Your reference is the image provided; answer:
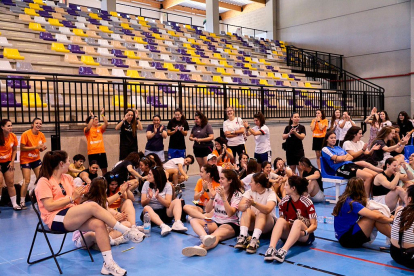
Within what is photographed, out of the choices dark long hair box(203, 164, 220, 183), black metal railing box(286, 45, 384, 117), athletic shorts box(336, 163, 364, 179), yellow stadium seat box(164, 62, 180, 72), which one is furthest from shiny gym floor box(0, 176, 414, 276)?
black metal railing box(286, 45, 384, 117)

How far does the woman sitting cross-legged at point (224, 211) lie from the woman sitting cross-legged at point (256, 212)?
174 mm

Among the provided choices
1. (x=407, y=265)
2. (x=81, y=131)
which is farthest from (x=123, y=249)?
(x=81, y=131)

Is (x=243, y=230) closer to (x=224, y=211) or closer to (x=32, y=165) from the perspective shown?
(x=224, y=211)

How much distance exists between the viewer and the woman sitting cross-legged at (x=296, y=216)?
13.3 ft

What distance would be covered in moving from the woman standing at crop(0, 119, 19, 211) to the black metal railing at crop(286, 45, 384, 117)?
1612cm

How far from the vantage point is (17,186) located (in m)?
6.71

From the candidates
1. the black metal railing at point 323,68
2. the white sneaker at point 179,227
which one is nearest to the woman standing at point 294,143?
the white sneaker at point 179,227

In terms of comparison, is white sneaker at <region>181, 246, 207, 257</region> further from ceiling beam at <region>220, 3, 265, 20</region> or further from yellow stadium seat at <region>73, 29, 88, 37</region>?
ceiling beam at <region>220, 3, 265, 20</region>

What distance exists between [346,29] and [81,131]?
16.3m

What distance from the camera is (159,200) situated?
5191 mm

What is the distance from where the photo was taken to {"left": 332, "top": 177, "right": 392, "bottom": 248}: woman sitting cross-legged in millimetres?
4008

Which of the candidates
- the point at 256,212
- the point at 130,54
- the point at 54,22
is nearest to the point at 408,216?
the point at 256,212

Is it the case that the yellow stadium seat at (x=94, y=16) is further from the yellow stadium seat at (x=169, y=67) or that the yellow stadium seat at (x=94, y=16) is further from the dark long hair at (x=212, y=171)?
the dark long hair at (x=212, y=171)

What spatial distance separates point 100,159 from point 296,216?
15.0 feet
